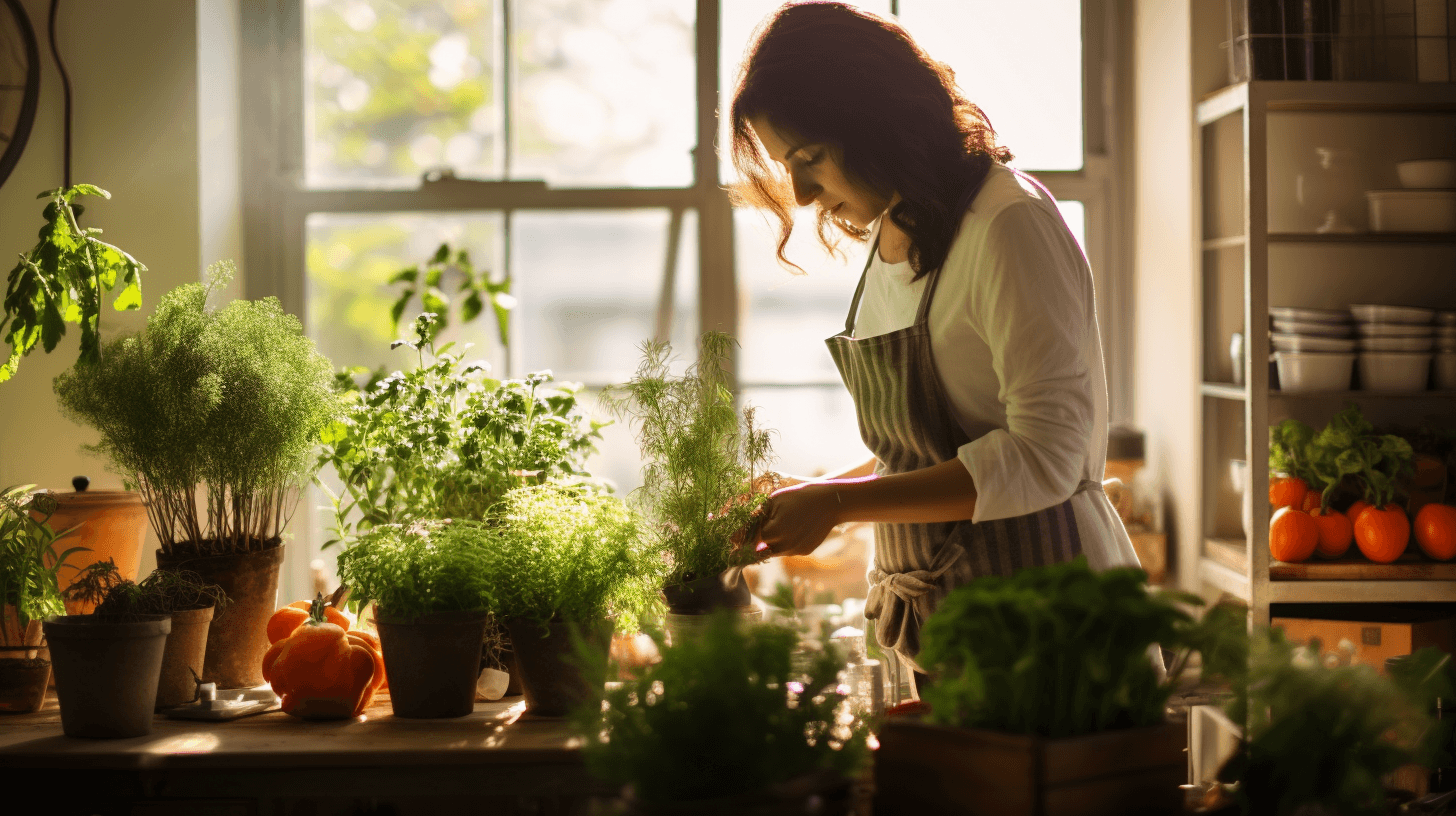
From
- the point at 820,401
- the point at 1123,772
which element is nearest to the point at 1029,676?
the point at 1123,772

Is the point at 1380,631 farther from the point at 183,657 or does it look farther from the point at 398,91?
the point at 398,91

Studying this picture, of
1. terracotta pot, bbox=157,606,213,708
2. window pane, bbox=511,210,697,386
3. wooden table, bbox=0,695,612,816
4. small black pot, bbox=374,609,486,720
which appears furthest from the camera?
window pane, bbox=511,210,697,386

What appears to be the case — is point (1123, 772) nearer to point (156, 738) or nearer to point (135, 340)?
point (156, 738)

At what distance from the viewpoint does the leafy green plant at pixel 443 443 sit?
5.85ft

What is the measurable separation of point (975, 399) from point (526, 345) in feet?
6.34

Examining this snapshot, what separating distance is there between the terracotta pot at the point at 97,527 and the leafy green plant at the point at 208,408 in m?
0.23

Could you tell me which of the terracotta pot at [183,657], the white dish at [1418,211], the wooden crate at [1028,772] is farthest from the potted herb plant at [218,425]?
the white dish at [1418,211]

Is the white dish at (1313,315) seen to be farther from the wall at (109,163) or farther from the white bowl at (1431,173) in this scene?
the wall at (109,163)

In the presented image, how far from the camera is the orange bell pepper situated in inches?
57.6

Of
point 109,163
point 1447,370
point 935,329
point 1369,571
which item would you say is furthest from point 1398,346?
point 109,163

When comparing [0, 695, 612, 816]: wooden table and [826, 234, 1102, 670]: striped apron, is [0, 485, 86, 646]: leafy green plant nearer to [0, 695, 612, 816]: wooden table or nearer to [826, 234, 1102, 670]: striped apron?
[0, 695, 612, 816]: wooden table

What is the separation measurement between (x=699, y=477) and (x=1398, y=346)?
6.82 ft

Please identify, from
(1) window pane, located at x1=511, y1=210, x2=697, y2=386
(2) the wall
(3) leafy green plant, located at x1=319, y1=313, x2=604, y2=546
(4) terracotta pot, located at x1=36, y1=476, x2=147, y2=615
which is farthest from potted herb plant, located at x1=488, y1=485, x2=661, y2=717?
(1) window pane, located at x1=511, y1=210, x2=697, y2=386

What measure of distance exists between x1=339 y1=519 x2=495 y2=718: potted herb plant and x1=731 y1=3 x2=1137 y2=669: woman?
384 mm
